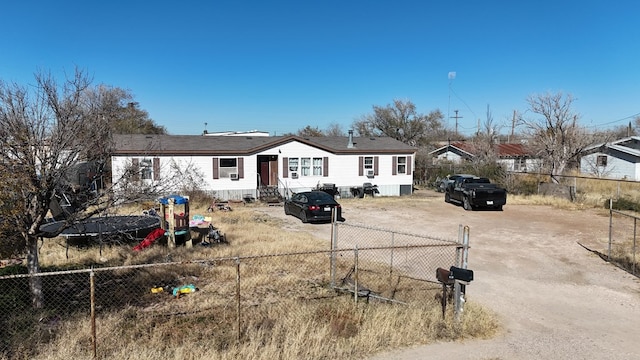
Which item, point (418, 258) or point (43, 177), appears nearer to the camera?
point (43, 177)

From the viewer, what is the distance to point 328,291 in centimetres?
894

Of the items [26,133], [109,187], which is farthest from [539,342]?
[26,133]

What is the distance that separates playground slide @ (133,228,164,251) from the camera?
40.5 ft

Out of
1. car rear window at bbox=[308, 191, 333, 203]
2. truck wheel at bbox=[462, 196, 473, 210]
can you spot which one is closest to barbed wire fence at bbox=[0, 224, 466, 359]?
car rear window at bbox=[308, 191, 333, 203]

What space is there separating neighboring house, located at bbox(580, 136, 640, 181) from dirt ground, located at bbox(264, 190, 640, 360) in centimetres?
2264

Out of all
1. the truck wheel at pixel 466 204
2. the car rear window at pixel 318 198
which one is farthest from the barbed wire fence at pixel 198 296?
the truck wheel at pixel 466 204

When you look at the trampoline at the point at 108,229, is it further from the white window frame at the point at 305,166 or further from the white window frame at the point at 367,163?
the white window frame at the point at 367,163

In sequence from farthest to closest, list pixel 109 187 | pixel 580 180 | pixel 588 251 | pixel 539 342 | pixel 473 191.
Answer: pixel 580 180 < pixel 473 191 < pixel 588 251 < pixel 109 187 < pixel 539 342

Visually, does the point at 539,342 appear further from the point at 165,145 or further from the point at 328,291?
the point at 165,145

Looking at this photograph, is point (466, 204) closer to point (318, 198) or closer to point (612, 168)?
point (318, 198)

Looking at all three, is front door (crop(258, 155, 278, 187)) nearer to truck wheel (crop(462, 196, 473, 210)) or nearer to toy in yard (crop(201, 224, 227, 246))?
truck wheel (crop(462, 196, 473, 210))

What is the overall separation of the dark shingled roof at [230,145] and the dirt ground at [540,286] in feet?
26.4

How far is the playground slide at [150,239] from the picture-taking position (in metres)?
12.3

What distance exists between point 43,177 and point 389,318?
6062mm
